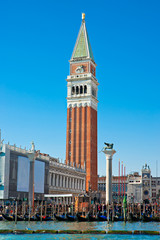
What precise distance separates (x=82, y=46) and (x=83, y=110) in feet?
61.1

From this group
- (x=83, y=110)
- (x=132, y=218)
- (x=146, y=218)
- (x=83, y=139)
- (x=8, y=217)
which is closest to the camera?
(x=8, y=217)

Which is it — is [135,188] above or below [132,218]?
above

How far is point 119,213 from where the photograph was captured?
200 ft

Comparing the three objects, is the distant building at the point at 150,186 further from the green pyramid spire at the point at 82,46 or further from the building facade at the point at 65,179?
the green pyramid spire at the point at 82,46

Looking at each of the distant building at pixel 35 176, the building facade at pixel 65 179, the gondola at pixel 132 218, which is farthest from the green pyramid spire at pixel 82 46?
the gondola at pixel 132 218

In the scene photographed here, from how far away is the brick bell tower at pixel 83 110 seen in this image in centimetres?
10375

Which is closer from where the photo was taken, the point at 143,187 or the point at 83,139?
the point at 83,139

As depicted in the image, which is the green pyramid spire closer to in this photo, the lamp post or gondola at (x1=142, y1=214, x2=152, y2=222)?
the lamp post

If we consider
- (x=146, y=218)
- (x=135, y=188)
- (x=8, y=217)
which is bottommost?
(x=146, y=218)

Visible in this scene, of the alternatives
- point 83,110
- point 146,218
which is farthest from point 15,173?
point 83,110

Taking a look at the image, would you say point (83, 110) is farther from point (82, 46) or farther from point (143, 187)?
point (143, 187)

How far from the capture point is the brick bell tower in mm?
103750

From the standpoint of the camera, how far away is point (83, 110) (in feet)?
346

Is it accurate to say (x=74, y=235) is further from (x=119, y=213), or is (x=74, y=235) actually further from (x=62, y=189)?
(x=62, y=189)
